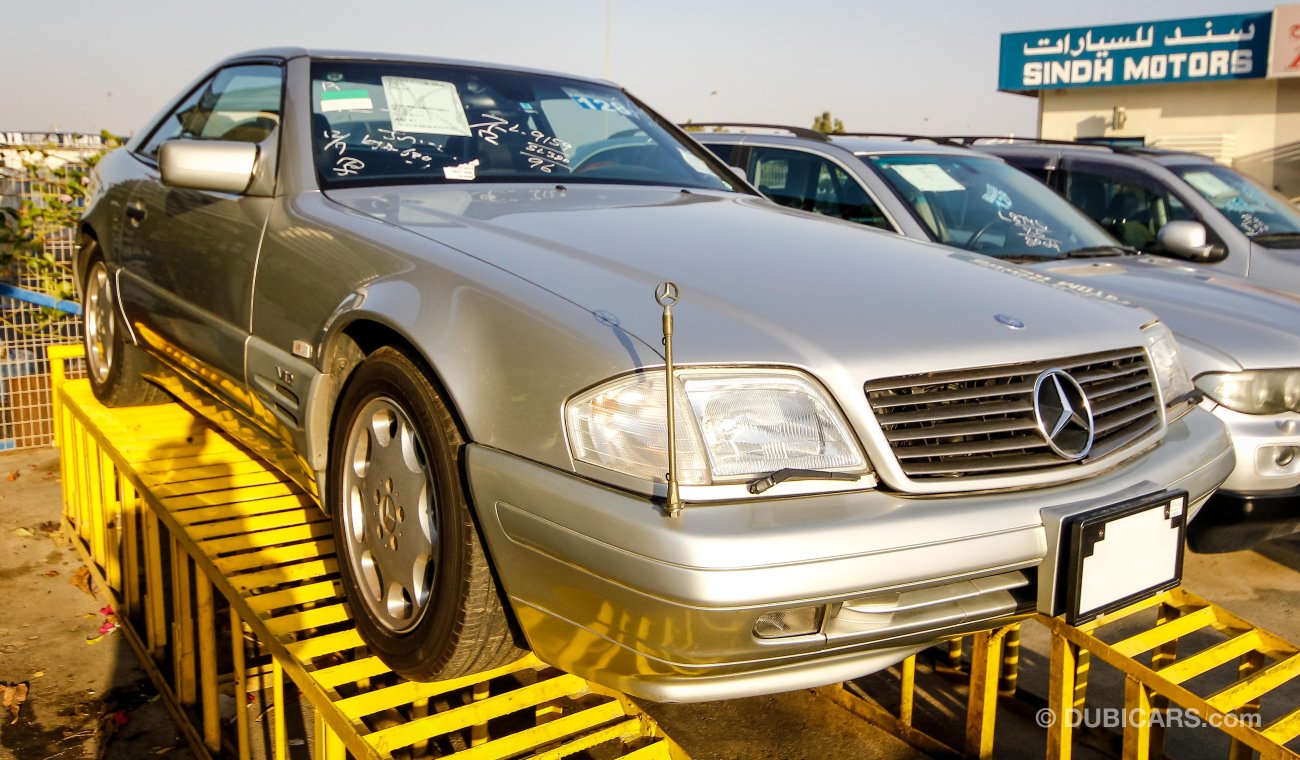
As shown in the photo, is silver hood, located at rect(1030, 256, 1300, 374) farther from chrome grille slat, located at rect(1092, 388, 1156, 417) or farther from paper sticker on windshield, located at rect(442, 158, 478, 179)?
Result: paper sticker on windshield, located at rect(442, 158, 478, 179)

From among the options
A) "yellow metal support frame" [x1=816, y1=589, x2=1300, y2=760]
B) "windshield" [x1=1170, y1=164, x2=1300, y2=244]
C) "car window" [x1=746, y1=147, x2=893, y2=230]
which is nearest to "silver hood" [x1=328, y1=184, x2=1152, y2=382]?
"yellow metal support frame" [x1=816, y1=589, x2=1300, y2=760]

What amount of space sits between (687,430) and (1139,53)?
2383cm

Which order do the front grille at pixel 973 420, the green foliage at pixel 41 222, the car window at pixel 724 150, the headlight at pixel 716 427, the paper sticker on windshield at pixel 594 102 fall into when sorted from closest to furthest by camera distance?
the headlight at pixel 716 427, the front grille at pixel 973 420, the paper sticker on windshield at pixel 594 102, the car window at pixel 724 150, the green foliage at pixel 41 222

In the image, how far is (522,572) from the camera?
6.60 ft

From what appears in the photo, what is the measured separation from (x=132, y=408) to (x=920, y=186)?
138 inches

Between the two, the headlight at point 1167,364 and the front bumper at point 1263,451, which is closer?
the headlight at point 1167,364

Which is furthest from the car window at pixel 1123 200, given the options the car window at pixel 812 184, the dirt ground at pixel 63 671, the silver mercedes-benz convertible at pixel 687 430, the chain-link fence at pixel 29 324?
the chain-link fence at pixel 29 324

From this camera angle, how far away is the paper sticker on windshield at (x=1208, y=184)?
632cm

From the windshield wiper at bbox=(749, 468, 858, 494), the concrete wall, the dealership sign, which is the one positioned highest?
the dealership sign

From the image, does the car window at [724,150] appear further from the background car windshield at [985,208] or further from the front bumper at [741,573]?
the front bumper at [741,573]

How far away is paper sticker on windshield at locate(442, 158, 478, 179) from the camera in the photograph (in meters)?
3.12

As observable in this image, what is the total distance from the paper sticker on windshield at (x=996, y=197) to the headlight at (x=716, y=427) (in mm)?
3692

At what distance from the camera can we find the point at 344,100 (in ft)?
10.5

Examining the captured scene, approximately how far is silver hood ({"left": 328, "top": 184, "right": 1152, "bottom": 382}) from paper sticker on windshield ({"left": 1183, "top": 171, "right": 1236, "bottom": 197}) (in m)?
4.16
